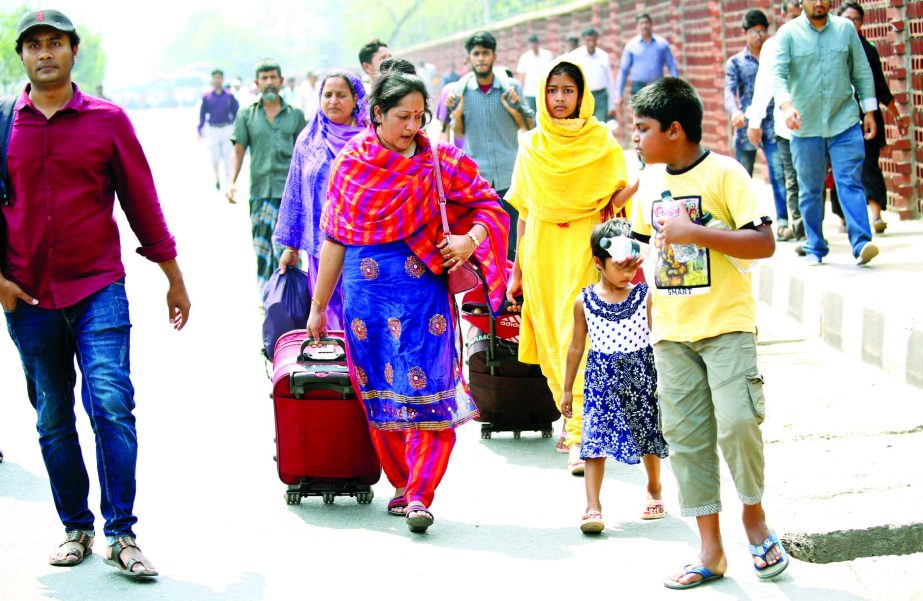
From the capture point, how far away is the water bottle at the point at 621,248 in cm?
599

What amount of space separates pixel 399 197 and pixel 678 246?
1.42 metres

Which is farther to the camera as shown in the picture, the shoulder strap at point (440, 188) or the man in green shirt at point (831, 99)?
the man in green shirt at point (831, 99)

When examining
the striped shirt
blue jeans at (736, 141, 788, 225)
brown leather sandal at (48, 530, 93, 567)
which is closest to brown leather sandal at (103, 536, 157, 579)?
brown leather sandal at (48, 530, 93, 567)

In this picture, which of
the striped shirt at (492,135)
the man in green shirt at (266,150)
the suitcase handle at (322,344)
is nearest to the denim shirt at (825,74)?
the striped shirt at (492,135)

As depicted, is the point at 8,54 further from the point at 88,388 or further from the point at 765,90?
the point at 88,388

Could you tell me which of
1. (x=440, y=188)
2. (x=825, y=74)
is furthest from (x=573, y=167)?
(x=825, y=74)

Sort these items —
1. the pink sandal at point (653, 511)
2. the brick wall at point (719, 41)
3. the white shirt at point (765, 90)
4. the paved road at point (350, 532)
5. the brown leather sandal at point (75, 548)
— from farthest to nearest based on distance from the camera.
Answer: the brick wall at point (719, 41), the white shirt at point (765, 90), the pink sandal at point (653, 511), the brown leather sandal at point (75, 548), the paved road at point (350, 532)

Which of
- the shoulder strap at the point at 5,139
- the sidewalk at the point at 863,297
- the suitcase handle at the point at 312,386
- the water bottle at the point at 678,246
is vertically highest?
the shoulder strap at the point at 5,139

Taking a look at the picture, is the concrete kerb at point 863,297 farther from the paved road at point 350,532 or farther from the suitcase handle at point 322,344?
the suitcase handle at point 322,344

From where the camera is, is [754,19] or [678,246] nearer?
[678,246]

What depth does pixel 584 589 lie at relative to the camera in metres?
5.29

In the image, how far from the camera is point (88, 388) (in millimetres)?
5605

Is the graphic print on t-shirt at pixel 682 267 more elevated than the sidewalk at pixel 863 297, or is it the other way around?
the graphic print on t-shirt at pixel 682 267

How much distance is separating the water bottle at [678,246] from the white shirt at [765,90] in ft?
18.8
